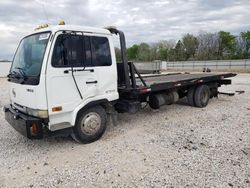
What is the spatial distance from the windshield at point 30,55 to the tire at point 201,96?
5267mm

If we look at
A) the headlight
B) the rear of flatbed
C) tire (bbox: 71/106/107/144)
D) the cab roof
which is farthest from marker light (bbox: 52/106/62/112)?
the rear of flatbed

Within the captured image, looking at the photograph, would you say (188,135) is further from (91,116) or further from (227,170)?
(91,116)

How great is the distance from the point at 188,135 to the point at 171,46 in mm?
52713

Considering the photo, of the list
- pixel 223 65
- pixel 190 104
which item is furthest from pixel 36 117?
pixel 223 65

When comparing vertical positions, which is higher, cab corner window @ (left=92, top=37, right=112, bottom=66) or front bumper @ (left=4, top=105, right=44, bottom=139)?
cab corner window @ (left=92, top=37, right=112, bottom=66)

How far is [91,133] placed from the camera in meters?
4.50

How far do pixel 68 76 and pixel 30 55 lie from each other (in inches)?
34.1

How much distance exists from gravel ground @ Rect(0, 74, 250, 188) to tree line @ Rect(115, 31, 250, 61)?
36052 mm

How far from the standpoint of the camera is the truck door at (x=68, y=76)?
12.4ft

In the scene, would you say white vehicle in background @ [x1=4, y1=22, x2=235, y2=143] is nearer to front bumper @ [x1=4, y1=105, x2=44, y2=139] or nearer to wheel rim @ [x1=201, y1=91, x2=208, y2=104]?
front bumper @ [x1=4, y1=105, x2=44, y2=139]

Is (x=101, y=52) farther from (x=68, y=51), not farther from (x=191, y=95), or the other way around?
(x=191, y=95)

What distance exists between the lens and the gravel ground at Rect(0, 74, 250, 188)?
3.21 meters

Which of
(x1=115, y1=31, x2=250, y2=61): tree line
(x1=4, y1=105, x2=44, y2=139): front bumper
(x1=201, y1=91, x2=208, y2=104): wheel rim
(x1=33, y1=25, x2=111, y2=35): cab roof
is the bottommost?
(x1=201, y1=91, x2=208, y2=104): wheel rim

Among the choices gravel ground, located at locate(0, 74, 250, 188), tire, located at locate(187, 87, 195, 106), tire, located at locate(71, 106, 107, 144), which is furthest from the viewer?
A: tire, located at locate(187, 87, 195, 106)
